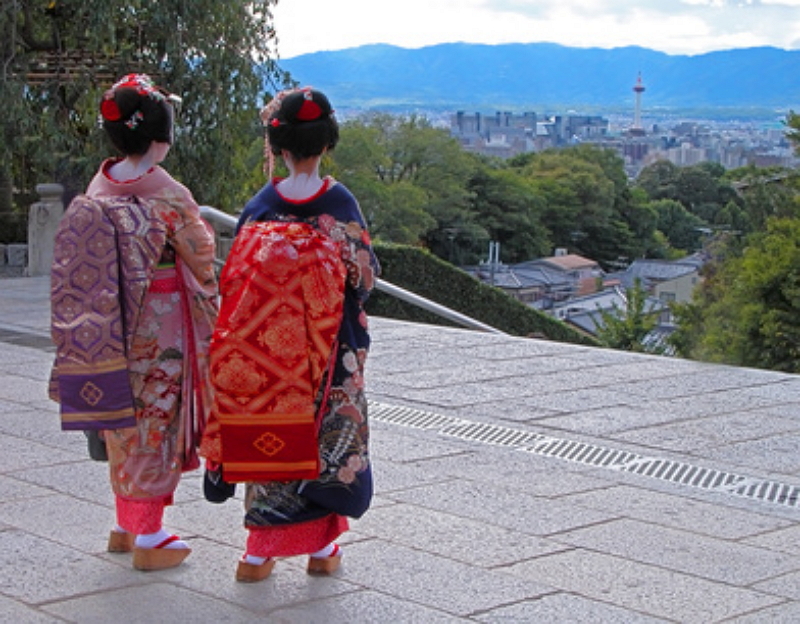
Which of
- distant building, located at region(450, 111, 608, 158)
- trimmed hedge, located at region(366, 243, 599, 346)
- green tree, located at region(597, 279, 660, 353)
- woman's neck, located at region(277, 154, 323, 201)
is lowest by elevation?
distant building, located at region(450, 111, 608, 158)

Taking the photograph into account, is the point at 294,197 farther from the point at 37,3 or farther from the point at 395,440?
the point at 37,3

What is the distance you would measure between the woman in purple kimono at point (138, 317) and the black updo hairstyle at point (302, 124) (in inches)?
15.6

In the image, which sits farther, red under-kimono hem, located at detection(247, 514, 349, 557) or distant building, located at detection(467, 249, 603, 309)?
distant building, located at detection(467, 249, 603, 309)

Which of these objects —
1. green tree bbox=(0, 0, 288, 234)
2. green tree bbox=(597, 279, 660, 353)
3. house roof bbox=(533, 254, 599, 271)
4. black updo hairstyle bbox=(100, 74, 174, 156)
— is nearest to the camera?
black updo hairstyle bbox=(100, 74, 174, 156)

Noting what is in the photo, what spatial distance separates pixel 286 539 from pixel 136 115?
1337mm

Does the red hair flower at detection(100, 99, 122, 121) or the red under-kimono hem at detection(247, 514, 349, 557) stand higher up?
the red hair flower at detection(100, 99, 122, 121)

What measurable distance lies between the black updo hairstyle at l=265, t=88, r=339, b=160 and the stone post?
887 centimetres

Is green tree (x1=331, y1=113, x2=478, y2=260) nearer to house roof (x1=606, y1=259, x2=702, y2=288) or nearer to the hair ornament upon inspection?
house roof (x1=606, y1=259, x2=702, y2=288)

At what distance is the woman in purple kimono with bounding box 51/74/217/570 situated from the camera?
12.4ft

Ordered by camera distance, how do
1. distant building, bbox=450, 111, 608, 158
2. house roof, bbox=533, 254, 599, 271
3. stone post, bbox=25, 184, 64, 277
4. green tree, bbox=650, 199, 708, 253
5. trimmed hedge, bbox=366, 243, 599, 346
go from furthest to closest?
distant building, bbox=450, 111, 608, 158 < green tree, bbox=650, 199, 708, 253 < house roof, bbox=533, 254, 599, 271 < trimmed hedge, bbox=366, 243, 599, 346 < stone post, bbox=25, 184, 64, 277

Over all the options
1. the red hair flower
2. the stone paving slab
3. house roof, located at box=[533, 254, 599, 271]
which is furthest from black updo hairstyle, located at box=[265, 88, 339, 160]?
house roof, located at box=[533, 254, 599, 271]

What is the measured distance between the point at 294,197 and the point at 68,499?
5.46 ft

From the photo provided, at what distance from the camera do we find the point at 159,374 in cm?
390

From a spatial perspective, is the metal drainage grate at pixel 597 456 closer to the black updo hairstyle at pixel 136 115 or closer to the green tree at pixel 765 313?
the black updo hairstyle at pixel 136 115
